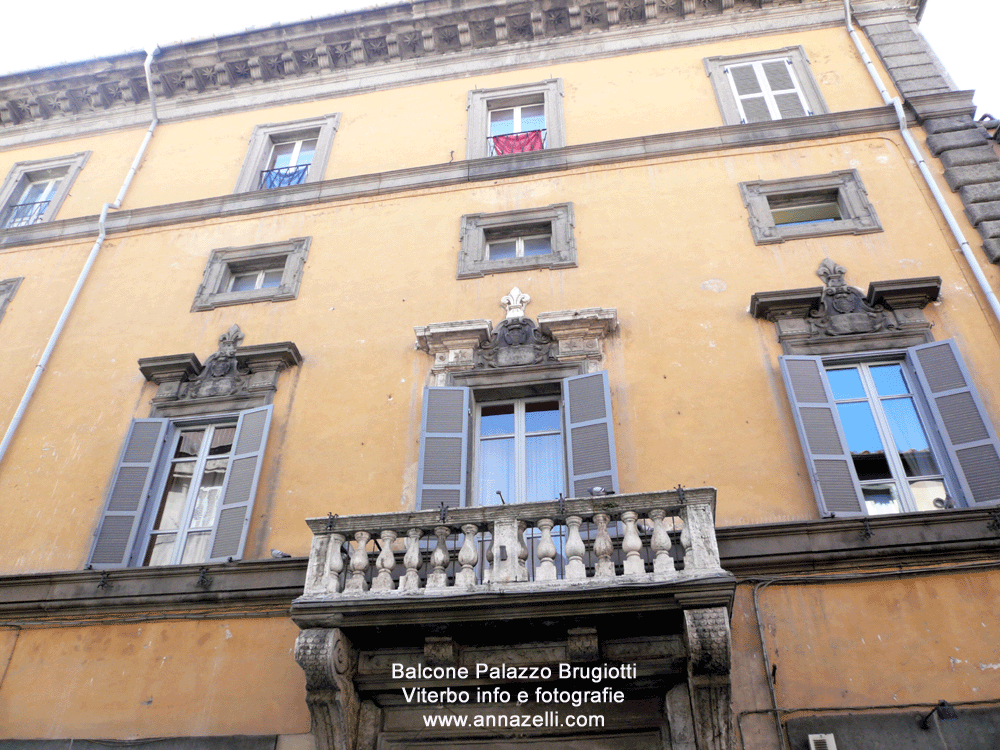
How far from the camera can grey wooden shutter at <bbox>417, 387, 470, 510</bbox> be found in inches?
325

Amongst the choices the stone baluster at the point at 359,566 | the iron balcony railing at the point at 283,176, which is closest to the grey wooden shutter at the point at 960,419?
the stone baluster at the point at 359,566

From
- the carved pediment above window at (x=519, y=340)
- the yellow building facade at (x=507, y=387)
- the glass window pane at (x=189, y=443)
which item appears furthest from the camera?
the glass window pane at (x=189, y=443)

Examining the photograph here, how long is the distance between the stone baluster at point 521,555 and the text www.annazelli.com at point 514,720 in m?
1.36

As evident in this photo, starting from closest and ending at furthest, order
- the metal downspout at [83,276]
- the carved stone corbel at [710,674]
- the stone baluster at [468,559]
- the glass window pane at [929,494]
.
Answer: the carved stone corbel at [710,674]
the stone baluster at [468,559]
the glass window pane at [929,494]
the metal downspout at [83,276]

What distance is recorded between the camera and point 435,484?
8.34 m

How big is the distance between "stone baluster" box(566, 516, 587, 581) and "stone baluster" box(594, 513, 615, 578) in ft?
0.40

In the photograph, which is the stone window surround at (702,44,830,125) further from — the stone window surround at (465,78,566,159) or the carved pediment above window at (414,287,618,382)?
the carved pediment above window at (414,287,618,382)

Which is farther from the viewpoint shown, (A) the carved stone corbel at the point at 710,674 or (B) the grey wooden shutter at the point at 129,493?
(B) the grey wooden shutter at the point at 129,493

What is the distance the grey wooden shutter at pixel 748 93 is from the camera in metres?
11.8

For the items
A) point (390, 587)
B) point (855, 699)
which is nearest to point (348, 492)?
point (390, 587)

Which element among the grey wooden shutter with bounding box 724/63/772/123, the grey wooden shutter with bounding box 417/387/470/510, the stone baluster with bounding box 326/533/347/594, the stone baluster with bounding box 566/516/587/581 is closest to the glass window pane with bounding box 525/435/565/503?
the grey wooden shutter with bounding box 417/387/470/510

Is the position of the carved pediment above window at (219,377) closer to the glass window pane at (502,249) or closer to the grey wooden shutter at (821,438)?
the glass window pane at (502,249)

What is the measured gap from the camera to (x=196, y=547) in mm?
8719

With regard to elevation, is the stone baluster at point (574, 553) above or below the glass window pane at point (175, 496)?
below
